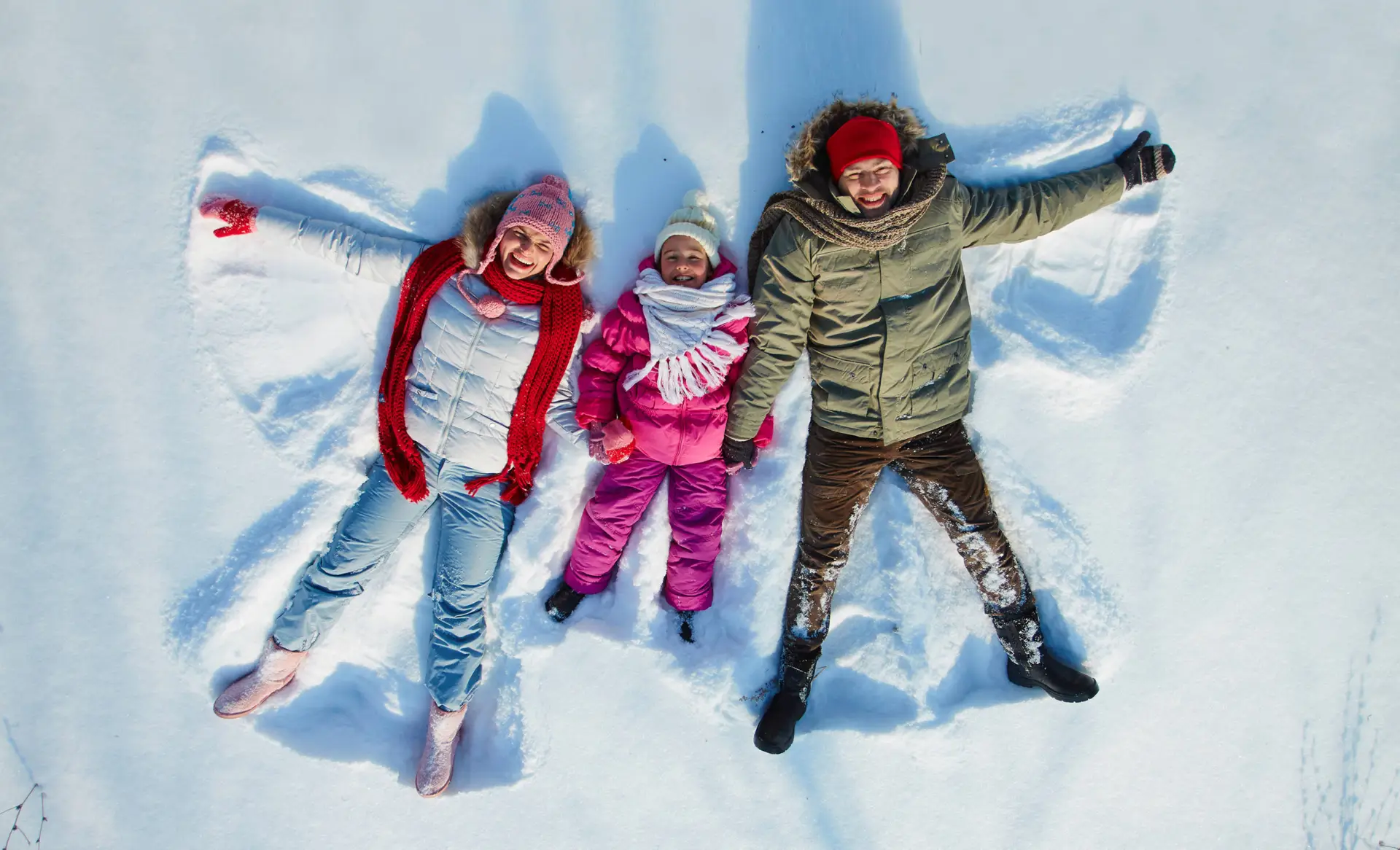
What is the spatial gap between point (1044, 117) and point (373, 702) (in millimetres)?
3173

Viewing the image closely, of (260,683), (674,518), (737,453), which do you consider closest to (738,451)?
(737,453)

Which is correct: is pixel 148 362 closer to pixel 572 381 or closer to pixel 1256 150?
pixel 572 381

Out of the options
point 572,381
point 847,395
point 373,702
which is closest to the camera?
point 847,395

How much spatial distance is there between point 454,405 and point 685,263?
89 centimetres

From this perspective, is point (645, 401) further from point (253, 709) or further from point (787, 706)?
point (253, 709)

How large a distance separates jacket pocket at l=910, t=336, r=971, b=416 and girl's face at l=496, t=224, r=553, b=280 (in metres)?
1.24


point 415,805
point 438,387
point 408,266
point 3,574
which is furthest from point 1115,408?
point 3,574

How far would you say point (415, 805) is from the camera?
2.59m

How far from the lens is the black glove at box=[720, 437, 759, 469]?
7.88ft

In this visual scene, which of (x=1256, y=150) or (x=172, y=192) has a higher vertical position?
(x=1256, y=150)

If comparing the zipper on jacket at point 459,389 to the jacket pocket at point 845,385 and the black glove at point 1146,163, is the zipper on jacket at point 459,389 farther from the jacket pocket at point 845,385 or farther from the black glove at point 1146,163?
the black glove at point 1146,163

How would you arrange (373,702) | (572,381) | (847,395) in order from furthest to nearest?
1. (373,702)
2. (572,381)
3. (847,395)

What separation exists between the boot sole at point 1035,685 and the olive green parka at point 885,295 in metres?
0.91

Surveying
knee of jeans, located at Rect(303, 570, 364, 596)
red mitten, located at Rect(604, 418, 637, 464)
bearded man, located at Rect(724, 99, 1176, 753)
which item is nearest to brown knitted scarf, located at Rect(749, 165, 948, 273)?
bearded man, located at Rect(724, 99, 1176, 753)
